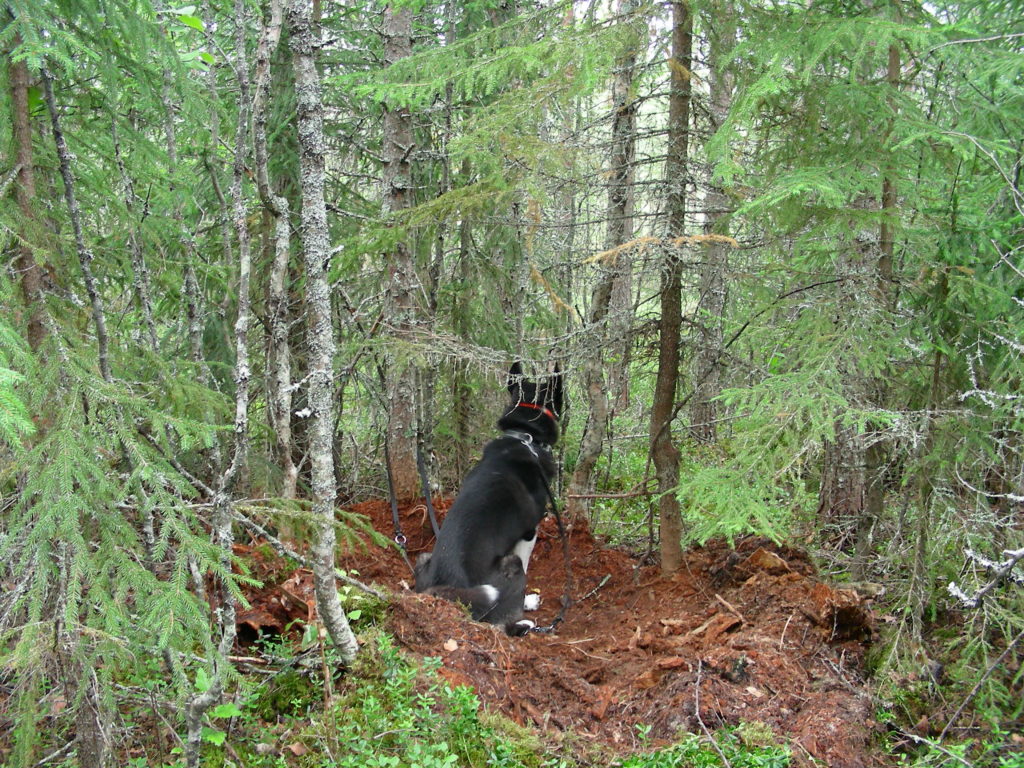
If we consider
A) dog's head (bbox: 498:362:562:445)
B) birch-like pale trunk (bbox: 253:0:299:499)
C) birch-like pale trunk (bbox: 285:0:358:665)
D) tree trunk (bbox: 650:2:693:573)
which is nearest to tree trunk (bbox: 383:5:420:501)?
dog's head (bbox: 498:362:562:445)

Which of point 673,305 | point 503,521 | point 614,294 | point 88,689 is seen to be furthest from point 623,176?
point 88,689

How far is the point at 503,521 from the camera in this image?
5.88m

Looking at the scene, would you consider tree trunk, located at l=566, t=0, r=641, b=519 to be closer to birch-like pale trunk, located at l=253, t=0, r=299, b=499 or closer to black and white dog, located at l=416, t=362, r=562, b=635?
black and white dog, located at l=416, t=362, r=562, b=635

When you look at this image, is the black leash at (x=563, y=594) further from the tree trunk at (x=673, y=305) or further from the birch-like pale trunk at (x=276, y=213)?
the birch-like pale trunk at (x=276, y=213)

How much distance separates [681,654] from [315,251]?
3482 mm

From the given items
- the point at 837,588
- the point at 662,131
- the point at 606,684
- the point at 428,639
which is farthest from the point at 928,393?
the point at 428,639

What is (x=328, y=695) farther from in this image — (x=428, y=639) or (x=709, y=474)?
(x=709, y=474)

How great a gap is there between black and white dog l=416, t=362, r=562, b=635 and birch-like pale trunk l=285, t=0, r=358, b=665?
78.0 inches

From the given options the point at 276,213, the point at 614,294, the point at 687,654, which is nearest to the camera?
the point at 276,213

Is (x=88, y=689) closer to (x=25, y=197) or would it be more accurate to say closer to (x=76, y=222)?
(x=76, y=222)

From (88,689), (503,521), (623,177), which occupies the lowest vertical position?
(503,521)

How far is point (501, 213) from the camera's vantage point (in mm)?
7602

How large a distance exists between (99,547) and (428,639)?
2078 millimetres

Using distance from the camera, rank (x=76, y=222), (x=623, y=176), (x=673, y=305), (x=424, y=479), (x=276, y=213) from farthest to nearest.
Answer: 1. (x=424, y=479)
2. (x=623, y=176)
3. (x=673, y=305)
4. (x=276, y=213)
5. (x=76, y=222)
